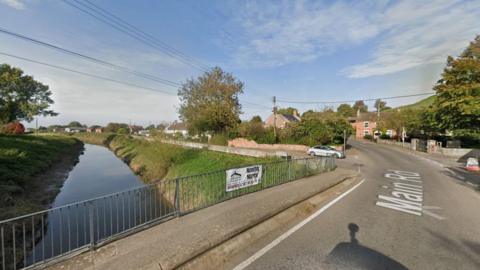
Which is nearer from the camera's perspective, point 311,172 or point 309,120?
point 311,172

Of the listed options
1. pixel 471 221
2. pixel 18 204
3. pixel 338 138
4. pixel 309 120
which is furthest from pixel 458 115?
pixel 18 204

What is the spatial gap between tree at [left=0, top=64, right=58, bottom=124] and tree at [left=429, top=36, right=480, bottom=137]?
59111 millimetres

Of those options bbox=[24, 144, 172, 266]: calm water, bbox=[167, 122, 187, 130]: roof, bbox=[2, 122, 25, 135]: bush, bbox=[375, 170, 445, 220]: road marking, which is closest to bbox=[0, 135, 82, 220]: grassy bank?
bbox=[24, 144, 172, 266]: calm water

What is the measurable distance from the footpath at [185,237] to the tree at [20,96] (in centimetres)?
4831

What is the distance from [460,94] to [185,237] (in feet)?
91.7

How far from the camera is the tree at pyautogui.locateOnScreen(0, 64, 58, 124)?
3766 centimetres

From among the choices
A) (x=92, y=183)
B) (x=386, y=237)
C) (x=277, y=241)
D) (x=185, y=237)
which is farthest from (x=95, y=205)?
(x=92, y=183)

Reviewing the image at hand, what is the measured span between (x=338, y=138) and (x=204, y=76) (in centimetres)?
2466

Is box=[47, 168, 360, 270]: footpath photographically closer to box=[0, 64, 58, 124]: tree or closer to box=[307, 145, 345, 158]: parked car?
box=[307, 145, 345, 158]: parked car

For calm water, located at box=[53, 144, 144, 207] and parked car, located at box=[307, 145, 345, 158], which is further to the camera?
parked car, located at box=[307, 145, 345, 158]

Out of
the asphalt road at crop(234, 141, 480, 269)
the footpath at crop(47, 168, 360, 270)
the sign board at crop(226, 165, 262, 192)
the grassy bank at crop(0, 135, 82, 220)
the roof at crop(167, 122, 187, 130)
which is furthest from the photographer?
the roof at crop(167, 122, 187, 130)

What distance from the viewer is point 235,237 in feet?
15.3

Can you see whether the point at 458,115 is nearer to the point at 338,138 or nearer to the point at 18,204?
the point at 338,138

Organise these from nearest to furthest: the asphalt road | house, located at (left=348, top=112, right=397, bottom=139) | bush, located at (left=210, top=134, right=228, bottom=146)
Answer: the asphalt road
bush, located at (left=210, top=134, right=228, bottom=146)
house, located at (left=348, top=112, right=397, bottom=139)
